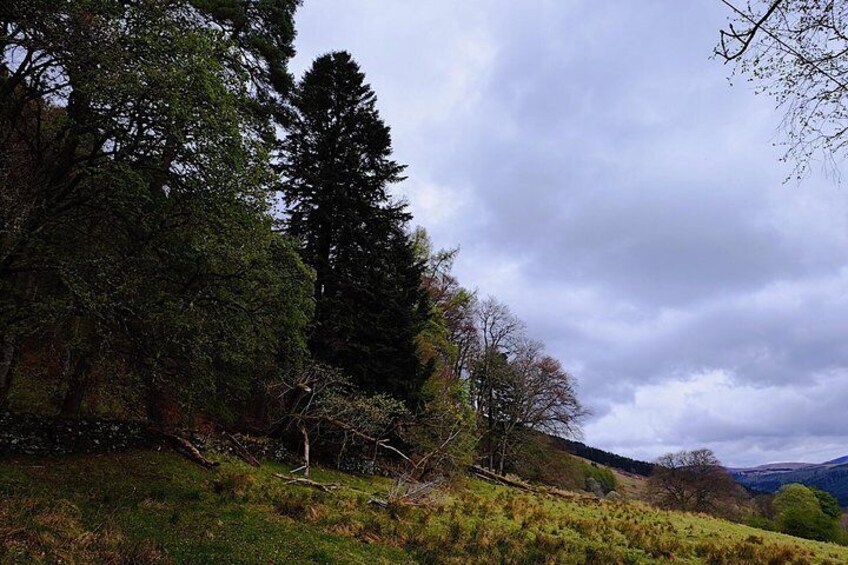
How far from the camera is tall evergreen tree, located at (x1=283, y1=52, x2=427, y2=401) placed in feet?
70.0

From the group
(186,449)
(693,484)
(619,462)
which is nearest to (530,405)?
(693,484)

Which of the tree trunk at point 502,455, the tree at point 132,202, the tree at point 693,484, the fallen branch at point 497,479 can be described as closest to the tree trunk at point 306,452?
the tree at point 132,202

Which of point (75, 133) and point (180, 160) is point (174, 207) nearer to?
point (180, 160)

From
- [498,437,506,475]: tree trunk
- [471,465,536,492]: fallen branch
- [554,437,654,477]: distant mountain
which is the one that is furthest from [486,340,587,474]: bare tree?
[554,437,654,477]: distant mountain

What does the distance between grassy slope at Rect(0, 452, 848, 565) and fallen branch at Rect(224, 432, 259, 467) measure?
0.63 m

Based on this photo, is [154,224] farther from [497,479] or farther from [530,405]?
[530,405]

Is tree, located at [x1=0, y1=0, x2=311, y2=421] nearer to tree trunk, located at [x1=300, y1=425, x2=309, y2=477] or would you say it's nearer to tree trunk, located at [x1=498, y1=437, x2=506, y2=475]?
tree trunk, located at [x1=300, y1=425, x2=309, y2=477]

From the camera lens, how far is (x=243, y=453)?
635 inches

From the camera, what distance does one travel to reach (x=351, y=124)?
24359 mm

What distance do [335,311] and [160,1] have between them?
42.4 feet

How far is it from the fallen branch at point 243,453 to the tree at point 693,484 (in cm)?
4096

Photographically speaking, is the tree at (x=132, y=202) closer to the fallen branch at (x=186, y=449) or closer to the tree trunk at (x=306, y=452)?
the fallen branch at (x=186, y=449)

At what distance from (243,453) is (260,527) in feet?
24.0

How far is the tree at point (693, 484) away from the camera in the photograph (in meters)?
44.0
